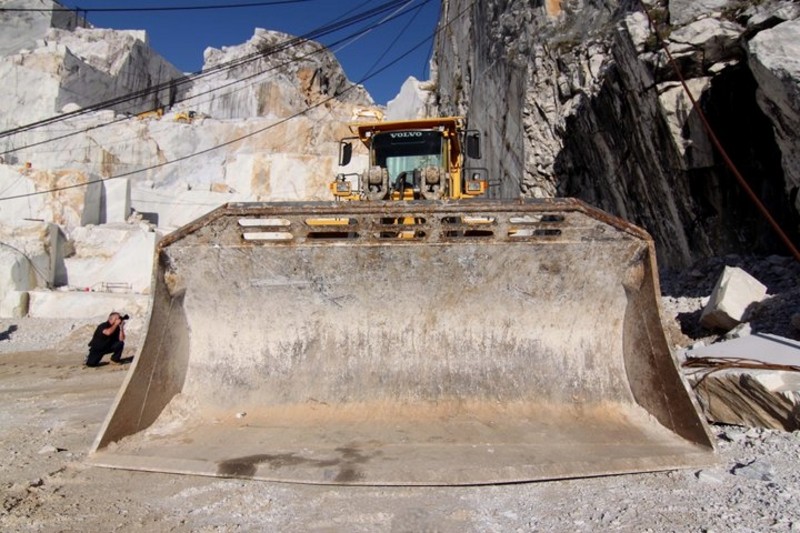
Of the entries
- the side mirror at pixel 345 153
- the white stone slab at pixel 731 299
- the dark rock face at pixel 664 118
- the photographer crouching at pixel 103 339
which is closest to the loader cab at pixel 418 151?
the side mirror at pixel 345 153

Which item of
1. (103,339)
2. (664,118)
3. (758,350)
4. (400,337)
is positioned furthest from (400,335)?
(664,118)

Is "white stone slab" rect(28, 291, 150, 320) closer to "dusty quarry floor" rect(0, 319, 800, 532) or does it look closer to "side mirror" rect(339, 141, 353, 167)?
"side mirror" rect(339, 141, 353, 167)

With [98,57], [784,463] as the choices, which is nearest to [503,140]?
[784,463]

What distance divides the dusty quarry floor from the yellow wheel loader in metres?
0.36

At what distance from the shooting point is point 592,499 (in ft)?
8.00

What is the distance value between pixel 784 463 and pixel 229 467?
2.68m

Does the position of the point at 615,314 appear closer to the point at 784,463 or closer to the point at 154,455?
the point at 784,463

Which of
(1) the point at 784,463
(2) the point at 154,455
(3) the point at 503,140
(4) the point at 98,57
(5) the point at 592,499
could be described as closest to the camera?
(5) the point at 592,499

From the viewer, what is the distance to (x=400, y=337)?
3.70m

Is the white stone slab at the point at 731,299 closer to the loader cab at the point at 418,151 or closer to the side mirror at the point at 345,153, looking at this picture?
the loader cab at the point at 418,151

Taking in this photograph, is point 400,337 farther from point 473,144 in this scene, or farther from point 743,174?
point 743,174

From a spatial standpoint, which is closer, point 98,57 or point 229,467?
point 229,467

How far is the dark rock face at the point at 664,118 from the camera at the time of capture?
6.68 meters

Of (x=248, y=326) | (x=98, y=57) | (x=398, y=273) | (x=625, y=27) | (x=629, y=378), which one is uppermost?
(x=98, y=57)
